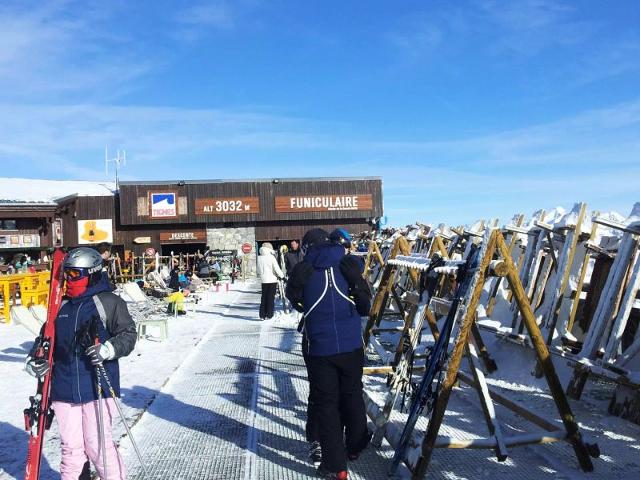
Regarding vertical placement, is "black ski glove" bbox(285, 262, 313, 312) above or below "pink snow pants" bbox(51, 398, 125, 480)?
above

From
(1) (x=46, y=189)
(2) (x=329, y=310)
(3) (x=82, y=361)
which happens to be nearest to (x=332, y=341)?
(2) (x=329, y=310)

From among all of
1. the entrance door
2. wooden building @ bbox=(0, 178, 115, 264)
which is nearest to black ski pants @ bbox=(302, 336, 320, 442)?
wooden building @ bbox=(0, 178, 115, 264)

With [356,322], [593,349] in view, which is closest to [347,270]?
[356,322]

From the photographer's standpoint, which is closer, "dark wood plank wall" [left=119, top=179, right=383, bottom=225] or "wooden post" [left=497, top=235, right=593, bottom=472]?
"wooden post" [left=497, top=235, right=593, bottom=472]

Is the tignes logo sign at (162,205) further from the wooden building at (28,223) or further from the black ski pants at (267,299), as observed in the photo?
the black ski pants at (267,299)

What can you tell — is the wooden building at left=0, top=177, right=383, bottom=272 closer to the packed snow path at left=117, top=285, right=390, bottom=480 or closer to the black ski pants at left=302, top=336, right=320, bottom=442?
the packed snow path at left=117, top=285, right=390, bottom=480

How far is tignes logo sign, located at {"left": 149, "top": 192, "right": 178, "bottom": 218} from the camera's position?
35844 millimetres

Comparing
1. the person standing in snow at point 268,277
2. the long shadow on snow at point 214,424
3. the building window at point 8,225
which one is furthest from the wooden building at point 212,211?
the long shadow on snow at point 214,424

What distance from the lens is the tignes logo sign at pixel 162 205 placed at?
118 ft

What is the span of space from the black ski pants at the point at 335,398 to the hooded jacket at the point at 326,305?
85 mm

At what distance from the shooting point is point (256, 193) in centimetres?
3644

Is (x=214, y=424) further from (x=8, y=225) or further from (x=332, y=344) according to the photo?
(x=8, y=225)

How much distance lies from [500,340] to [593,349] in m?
1.83

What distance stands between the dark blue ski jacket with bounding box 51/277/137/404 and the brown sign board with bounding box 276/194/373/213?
1305 inches
